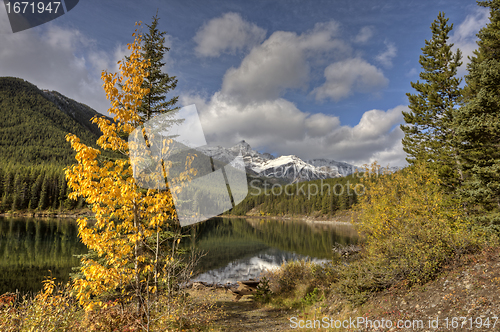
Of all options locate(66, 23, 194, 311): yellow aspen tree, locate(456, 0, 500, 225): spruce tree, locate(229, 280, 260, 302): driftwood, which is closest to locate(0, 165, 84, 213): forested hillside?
locate(229, 280, 260, 302): driftwood

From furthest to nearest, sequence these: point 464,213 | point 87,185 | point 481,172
→ point 464,213, point 481,172, point 87,185

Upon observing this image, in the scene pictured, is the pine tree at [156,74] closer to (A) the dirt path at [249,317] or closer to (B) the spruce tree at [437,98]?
(A) the dirt path at [249,317]

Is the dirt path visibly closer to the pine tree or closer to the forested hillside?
the pine tree

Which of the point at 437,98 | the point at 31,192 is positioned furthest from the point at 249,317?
the point at 31,192

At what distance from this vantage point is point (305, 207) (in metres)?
144

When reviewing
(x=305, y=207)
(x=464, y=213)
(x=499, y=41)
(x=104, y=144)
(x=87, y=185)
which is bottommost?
(x=305, y=207)

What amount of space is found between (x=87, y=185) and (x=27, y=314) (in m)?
3.77

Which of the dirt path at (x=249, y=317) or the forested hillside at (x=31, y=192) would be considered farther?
the forested hillside at (x=31, y=192)

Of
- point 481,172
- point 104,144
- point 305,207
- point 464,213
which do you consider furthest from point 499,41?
point 305,207

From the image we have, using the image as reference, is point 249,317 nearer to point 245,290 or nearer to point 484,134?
point 245,290

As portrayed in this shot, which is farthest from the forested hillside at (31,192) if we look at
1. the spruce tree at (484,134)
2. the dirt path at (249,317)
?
the spruce tree at (484,134)

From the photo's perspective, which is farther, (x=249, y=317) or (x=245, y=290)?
(x=245, y=290)

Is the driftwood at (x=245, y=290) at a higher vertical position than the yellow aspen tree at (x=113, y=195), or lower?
lower

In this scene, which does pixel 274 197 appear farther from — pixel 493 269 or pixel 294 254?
pixel 493 269
